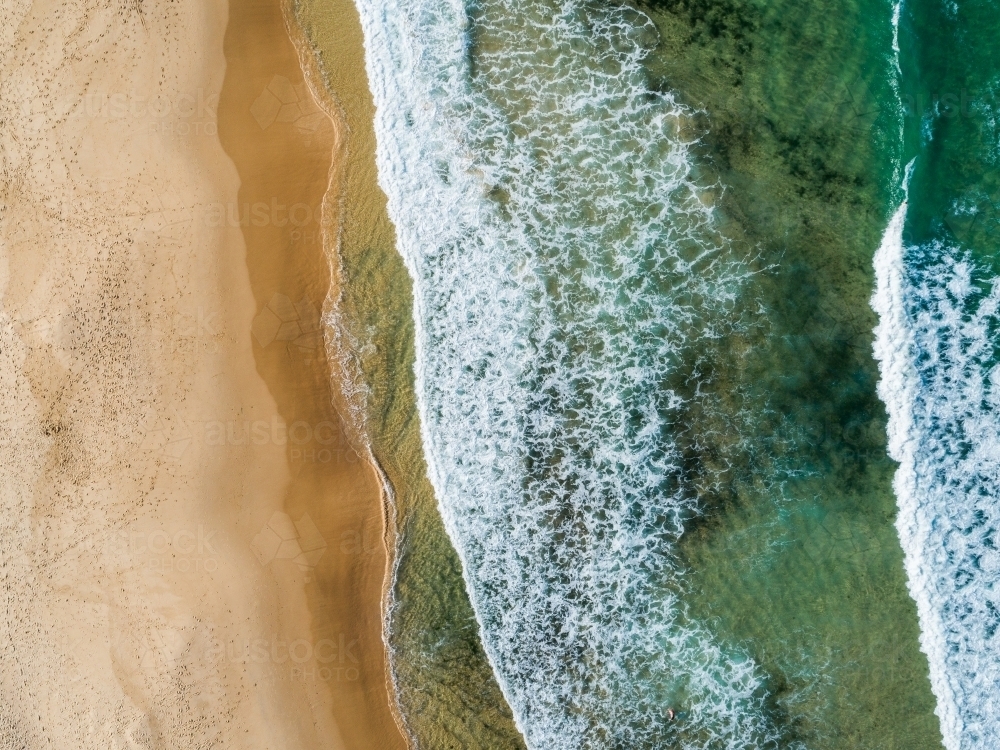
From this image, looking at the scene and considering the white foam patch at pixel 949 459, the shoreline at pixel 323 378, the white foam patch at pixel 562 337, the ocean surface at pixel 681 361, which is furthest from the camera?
the shoreline at pixel 323 378

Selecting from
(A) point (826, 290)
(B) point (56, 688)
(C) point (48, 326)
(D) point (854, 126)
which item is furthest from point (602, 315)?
(B) point (56, 688)

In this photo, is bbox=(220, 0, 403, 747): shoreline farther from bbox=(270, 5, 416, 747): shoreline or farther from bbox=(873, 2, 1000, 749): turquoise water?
bbox=(873, 2, 1000, 749): turquoise water

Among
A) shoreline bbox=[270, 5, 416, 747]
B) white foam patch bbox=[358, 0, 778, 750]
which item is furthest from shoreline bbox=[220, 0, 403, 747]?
white foam patch bbox=[358, 0, 778, 750]

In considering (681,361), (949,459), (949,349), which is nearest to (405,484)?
(681,361)

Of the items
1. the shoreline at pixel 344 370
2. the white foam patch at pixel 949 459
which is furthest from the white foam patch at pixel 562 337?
the white foam patch at pixel 949 459

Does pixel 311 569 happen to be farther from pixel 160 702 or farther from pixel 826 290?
pixel 826 290

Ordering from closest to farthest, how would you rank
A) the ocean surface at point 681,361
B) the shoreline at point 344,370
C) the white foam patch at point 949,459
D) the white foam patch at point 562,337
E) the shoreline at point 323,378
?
Answer: the white foam patch at point 949,459
the ocean surface at point 681,361
the white foam patch at point 562,337
the shoreline at point 344,370
the shoreline at point 323,378

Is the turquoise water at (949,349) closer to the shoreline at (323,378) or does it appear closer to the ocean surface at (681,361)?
the ocean surface at (681,361)
